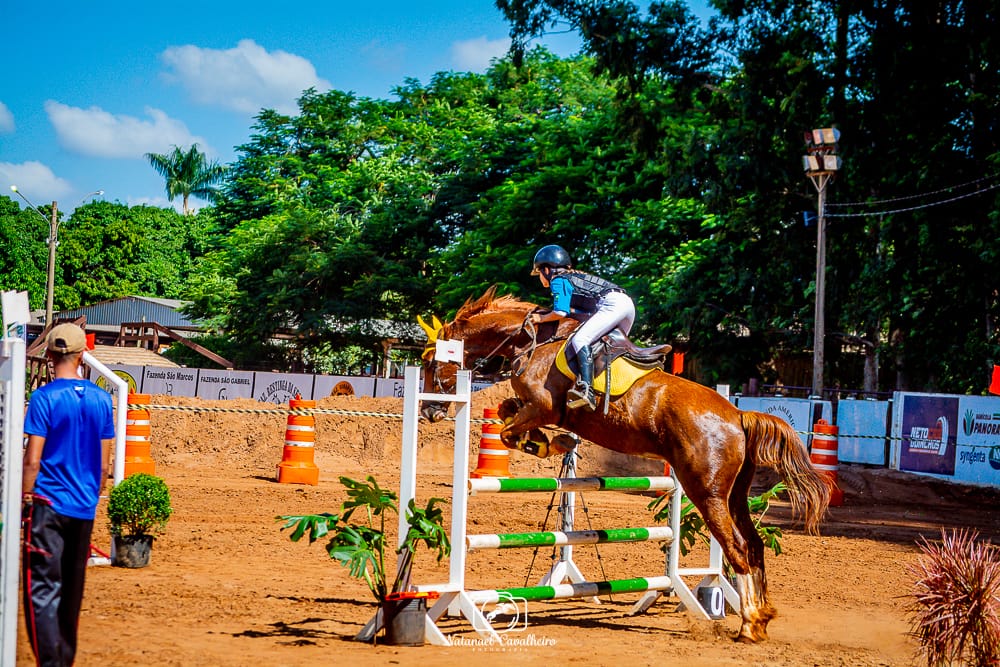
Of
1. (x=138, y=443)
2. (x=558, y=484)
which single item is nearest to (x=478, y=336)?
(x=558, y=484)

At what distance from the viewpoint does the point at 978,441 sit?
56.5ft

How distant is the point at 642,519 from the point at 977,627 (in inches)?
321

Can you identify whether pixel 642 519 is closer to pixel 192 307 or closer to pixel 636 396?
pixel 636 396

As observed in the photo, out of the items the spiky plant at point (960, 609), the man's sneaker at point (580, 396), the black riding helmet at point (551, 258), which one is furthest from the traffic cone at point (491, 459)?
the spiky plant at point (960, 609)

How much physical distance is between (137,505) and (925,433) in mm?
14852

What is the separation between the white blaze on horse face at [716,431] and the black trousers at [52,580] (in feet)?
13.8

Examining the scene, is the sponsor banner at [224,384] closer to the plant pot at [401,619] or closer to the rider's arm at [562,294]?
the rider's arm at [562,294]

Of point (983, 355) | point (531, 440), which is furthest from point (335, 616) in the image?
point (983, 355)

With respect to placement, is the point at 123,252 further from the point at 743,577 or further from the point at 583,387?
the point at 743,577

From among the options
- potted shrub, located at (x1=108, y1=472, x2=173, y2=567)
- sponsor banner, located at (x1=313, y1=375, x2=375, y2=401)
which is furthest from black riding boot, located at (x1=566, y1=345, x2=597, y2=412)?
sponsor banner, located at (x1=313, y1=375, x2=375, y2=401)

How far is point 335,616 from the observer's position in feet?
23.0

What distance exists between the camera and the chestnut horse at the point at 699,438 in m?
7.13

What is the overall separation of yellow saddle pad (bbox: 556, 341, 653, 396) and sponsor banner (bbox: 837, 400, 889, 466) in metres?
13.3

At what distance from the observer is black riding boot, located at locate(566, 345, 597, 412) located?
718cm
